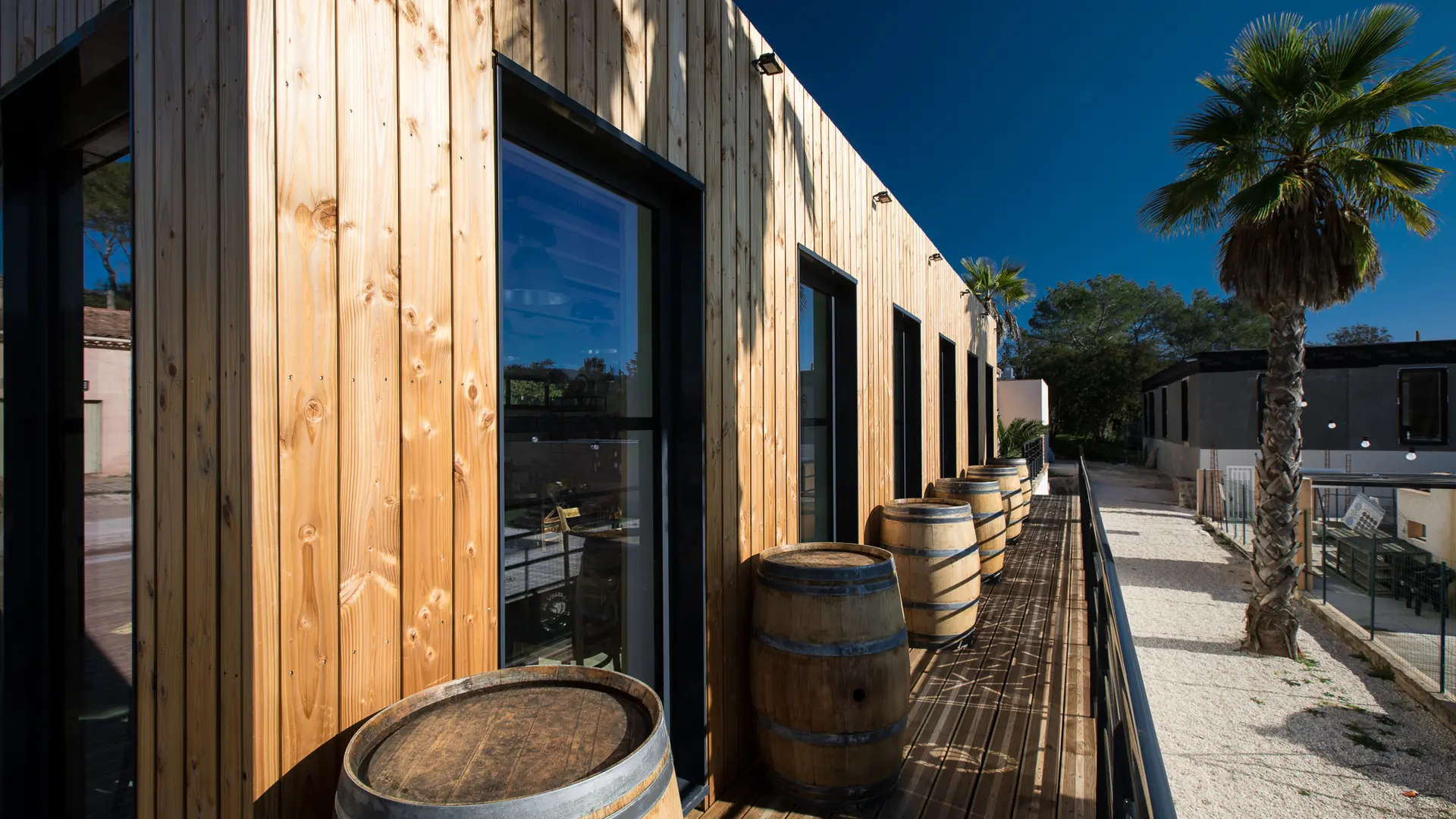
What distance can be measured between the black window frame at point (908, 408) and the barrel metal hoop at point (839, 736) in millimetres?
3436

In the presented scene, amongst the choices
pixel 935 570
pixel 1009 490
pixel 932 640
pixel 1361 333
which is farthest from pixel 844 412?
pixel 1361 333

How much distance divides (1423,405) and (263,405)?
25352 millimetres

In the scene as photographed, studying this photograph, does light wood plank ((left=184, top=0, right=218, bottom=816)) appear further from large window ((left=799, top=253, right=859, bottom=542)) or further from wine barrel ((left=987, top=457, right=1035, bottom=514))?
wine barrel ((left=987, top=457, right=1035, bottom=514))

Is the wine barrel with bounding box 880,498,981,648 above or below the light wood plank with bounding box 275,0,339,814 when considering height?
below

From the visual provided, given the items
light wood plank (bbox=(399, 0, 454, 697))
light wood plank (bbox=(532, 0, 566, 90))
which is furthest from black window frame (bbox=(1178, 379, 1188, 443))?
light wood plank (bbox=(399, 0, 454, 697))

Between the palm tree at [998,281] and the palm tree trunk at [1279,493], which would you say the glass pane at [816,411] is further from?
the palm tree at [998,281]

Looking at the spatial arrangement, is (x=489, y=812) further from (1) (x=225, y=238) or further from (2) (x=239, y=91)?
(2) (x=239, y=91)

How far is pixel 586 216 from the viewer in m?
2.25

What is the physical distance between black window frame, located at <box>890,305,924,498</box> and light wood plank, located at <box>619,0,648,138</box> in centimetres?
397

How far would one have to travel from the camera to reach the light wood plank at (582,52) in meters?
1.93

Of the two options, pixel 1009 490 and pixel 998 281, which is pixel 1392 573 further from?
pixel 998 281

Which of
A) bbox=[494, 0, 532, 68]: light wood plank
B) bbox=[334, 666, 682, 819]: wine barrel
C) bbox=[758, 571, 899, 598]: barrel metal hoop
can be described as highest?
bbox=[494, 0, 532, 68]: light wood plank

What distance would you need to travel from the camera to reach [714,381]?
263 cm

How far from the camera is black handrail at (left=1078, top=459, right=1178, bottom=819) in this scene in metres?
1.01
